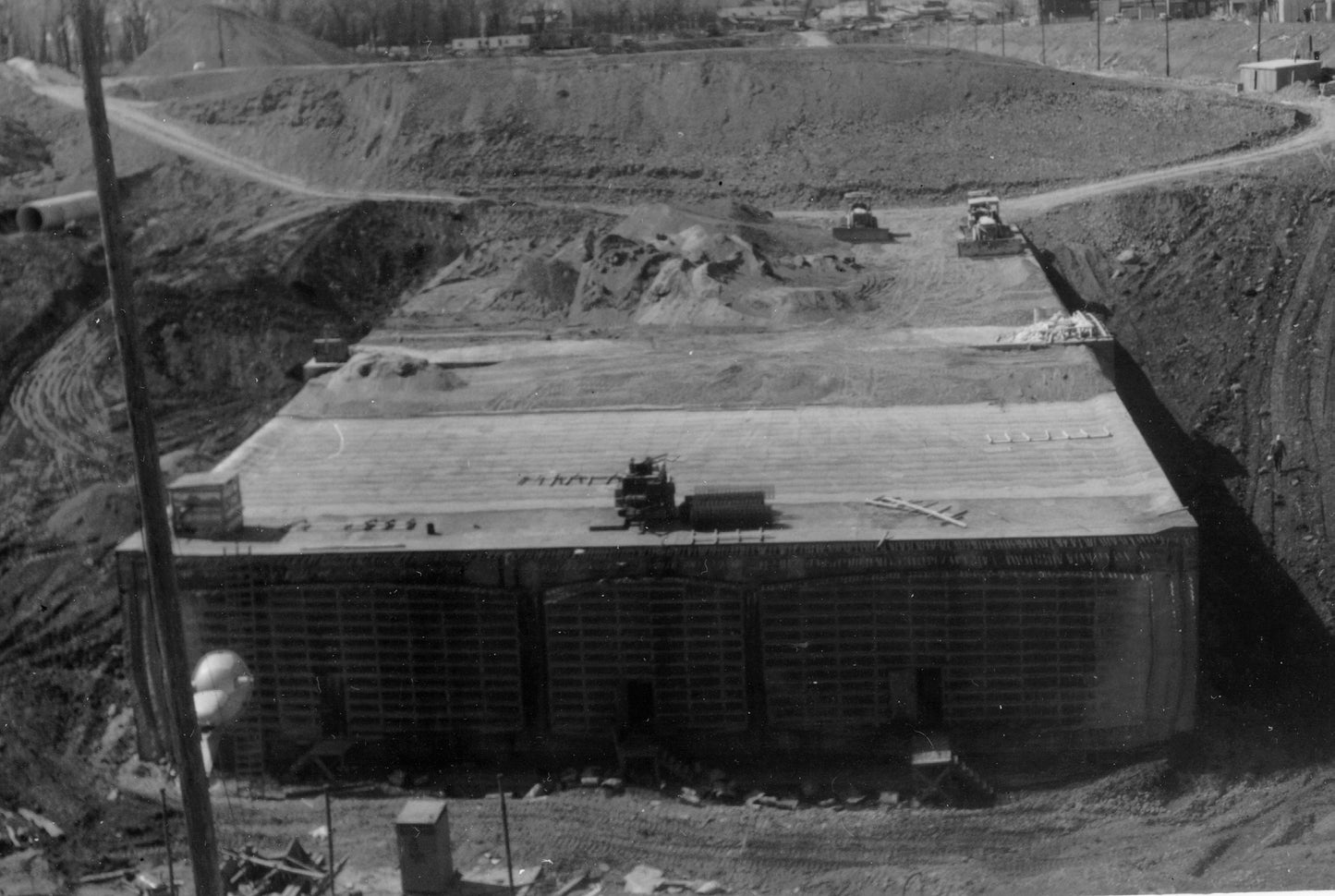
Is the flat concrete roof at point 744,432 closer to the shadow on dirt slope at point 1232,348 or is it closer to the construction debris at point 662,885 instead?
the shadow on dirt slope at point 1232,348

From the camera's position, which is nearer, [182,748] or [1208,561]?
[182,748]

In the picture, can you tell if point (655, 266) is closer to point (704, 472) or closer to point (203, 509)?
point (704, 472)

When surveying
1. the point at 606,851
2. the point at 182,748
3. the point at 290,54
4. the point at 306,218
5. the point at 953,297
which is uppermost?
the point at 290,54

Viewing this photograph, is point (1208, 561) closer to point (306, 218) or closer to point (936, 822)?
point (936, 822)

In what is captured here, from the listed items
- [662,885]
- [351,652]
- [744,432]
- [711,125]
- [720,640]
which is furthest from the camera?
[711,125]

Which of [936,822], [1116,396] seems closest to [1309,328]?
[1116,396]

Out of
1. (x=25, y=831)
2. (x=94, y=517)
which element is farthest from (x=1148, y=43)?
(x=25, y=831)

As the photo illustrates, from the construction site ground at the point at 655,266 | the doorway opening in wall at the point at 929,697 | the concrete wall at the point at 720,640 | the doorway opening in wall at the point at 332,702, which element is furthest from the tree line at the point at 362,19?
the doorway opening in wall at the point at 929,697
